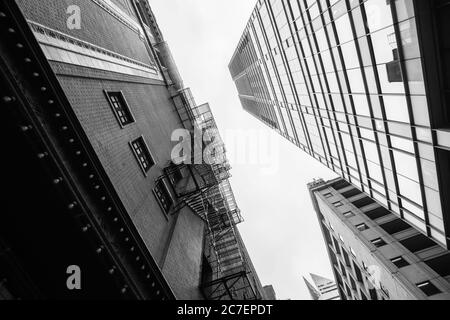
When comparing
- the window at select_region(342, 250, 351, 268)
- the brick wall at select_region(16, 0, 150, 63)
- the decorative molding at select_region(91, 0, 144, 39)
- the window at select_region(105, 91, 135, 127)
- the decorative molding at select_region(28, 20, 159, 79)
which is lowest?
the window at select_region(342, 250, 351, 268)

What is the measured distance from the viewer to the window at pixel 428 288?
67.7 ft

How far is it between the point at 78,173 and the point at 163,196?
862 centimetres

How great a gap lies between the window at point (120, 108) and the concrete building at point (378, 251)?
2422 cm

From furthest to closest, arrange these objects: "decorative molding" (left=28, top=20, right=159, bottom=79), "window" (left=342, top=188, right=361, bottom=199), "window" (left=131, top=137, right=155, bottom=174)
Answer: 1. "window" (left=342, top=188, right=361, bottom=199)
2. "window" (left=131, top=137, right=155, bottom=174)
3. "decorative molding" (left=28, top=20, right=159, bottom=79)

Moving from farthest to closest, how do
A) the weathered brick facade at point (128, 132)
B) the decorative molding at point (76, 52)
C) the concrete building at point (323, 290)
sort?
the concrete building at point (323, 290) < the weathered brick facade at point (128, 132) < the decorative molding at point (76, 52)

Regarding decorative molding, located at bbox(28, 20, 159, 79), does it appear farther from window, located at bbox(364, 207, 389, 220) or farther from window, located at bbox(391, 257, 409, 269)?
window, located at bbox(364, 207, 389, 220)

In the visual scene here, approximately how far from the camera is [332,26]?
16.8 metres

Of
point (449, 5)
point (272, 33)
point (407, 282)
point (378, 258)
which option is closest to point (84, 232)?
point (449, 5)

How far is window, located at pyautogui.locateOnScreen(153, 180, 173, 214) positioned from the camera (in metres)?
16.1

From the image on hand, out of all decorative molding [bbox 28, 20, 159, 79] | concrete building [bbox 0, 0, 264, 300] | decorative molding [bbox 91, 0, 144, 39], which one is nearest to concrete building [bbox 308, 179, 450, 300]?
concrete building [bbox 0, 0, 264, 300]

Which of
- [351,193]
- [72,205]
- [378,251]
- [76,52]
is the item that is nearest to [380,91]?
[76,52]

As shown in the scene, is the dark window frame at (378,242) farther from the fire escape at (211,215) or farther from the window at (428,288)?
the fire escape at (211,215)

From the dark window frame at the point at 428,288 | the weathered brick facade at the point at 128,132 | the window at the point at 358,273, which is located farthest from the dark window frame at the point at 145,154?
the window at the point at 358,273

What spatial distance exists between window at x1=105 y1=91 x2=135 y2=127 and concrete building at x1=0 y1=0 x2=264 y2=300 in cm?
6
